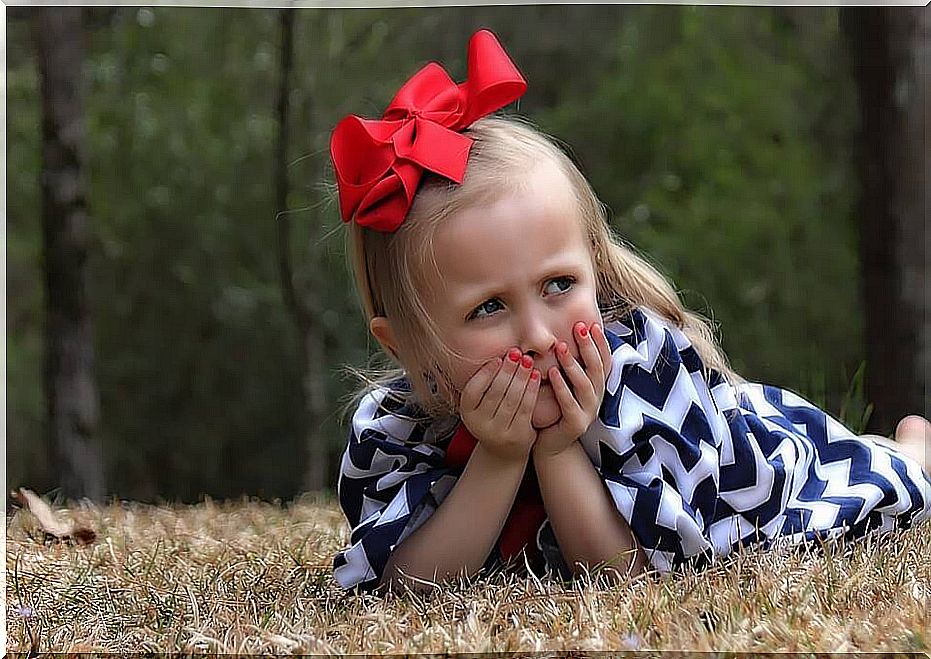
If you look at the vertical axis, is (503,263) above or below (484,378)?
above

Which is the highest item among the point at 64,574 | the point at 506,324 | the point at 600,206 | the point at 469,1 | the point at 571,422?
the point at 469,1

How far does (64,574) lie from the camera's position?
5.61 ft

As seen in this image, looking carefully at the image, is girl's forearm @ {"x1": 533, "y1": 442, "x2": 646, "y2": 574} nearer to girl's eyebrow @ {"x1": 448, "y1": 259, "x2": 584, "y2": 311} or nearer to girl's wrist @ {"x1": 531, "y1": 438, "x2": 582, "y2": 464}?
girl's wrist @ {"x1": 531, "y1": 438, "x2": 582, "y2": 464}

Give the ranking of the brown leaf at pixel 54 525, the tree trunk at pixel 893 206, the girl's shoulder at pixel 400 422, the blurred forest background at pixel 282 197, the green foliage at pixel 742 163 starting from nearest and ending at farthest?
the girl's shoulder at pixel 400 422
the brown leaf at pixel 54 525
the tree trunk at pixel 893 206
the blurred forest background at pixel 282 197
the green foliage at pixel 742 163

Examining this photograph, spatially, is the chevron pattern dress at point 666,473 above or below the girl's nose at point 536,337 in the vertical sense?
below

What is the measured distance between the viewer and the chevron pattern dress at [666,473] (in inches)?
57.1

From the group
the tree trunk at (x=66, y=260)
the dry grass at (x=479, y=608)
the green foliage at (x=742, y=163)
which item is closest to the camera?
the dry grass at (x=479, y=608)

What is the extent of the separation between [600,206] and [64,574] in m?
0.92

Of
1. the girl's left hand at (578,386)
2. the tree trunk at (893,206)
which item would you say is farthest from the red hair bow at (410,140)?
the tree trunk at (893,206)

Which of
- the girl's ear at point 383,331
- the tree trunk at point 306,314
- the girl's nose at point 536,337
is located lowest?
the tree trunk at point 306,314

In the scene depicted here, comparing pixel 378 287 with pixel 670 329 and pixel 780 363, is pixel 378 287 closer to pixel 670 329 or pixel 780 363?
pixel 670 329

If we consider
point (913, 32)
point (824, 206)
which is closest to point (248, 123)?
point (824, 206)

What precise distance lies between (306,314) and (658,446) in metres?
4.27

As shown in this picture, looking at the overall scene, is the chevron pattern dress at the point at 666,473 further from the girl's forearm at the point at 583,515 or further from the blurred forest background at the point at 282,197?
the blurred forest background at the point at 282,197
